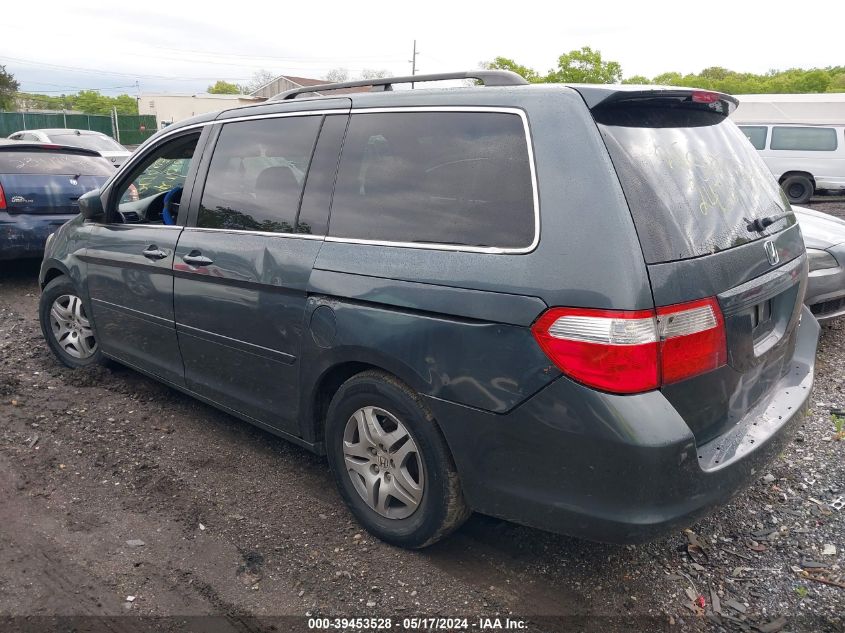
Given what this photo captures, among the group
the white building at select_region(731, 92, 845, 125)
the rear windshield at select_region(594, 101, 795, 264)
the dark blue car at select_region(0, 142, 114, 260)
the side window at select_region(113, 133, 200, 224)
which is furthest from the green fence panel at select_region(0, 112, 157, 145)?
the rear windshield at select_region(594, 101, 795, 264)

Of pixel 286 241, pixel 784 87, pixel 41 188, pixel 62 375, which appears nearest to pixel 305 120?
pixel 286 241

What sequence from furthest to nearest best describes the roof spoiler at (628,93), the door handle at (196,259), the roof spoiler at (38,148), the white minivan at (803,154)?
the white minivan at (803,154), the roof spoiler at (38,148), the door handle at (196,259), the roof spoiler at (628,93)

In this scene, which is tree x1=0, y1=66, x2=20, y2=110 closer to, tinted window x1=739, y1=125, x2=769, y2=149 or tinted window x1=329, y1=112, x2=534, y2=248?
tinted window x1=739, y1=125, x2=769, y2=149

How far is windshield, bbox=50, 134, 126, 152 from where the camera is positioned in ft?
48.2

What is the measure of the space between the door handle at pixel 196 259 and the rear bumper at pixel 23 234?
4.47 m

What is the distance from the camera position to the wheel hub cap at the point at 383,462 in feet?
9.01

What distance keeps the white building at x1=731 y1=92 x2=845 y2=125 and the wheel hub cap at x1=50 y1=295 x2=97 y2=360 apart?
56.1 feet

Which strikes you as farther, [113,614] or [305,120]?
[305,120]

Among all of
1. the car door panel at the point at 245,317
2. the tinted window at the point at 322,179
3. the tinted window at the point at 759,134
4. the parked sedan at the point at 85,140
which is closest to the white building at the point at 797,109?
the tinted window at the point at 759,134

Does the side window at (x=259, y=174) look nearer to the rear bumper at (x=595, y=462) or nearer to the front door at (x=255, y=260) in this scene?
the front door at (x=255, y=260)

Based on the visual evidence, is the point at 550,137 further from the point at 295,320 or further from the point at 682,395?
the point at 295,320

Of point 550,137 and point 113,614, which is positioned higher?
point 550,137

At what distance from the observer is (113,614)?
2510 mm

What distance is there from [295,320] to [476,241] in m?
0.99
